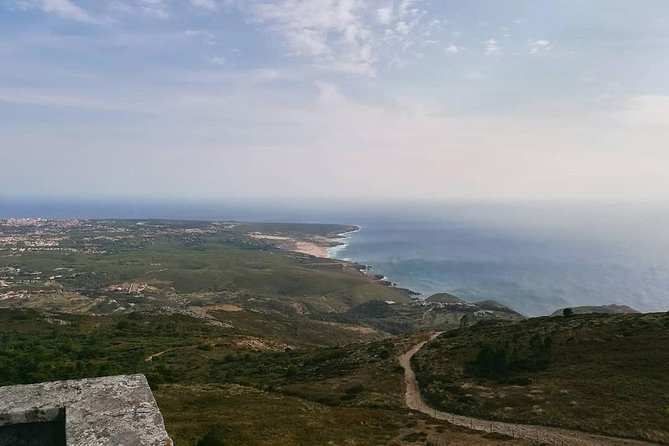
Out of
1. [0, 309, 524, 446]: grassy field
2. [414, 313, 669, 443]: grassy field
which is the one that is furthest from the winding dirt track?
[0, 309, 524, 446]: grassy field

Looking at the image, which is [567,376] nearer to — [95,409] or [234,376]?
[234,376]

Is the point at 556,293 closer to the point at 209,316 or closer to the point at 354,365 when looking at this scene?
the point at 209,316

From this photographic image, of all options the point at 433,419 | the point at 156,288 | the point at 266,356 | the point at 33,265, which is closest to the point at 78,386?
the point at 433,419

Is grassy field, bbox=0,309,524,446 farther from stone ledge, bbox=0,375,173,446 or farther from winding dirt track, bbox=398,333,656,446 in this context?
stone ledge, bbox=0,375,173,446

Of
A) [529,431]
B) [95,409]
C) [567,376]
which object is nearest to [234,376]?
[529,431]

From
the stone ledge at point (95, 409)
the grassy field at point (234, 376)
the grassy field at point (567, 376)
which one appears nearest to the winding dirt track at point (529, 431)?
the grassy field at point (567, 376)

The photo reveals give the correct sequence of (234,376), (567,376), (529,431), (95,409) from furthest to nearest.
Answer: (234,376)
(567,376)
(529,431)
(95,409)

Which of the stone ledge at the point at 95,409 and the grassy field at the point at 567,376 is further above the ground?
the stone ledge at the point at 95,409

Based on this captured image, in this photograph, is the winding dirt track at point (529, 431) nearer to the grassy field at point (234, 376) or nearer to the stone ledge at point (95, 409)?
the grassy field at point (234, 376)
